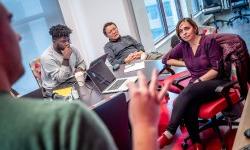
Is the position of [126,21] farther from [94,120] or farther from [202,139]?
[94,120]

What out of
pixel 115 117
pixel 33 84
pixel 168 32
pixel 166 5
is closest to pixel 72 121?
pixel 115 117

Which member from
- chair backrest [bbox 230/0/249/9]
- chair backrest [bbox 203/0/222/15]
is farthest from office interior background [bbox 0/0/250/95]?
chair backrest [bbox 230/0/249/9]

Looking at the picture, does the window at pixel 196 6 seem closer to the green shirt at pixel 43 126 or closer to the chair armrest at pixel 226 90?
the chair armrest at pixel 226 90

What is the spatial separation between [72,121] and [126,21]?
4651 mm

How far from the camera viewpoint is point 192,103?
2.88 m

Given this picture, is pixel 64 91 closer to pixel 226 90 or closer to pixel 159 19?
pixel 226 90

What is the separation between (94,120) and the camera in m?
0.55

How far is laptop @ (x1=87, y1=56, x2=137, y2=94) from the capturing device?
2945 millimetres

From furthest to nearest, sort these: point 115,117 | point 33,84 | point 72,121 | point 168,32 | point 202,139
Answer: point 168,32 < point 33,84 < point 202,139 < point 115,117 < point 72,121

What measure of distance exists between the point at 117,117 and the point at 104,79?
147 centimetres

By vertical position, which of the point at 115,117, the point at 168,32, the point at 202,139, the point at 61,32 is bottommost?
the point at 202,139

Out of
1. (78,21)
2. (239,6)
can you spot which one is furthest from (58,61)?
(239,6)

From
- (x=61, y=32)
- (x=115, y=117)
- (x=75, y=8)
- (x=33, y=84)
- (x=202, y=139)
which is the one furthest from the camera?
(x=75, y=8)

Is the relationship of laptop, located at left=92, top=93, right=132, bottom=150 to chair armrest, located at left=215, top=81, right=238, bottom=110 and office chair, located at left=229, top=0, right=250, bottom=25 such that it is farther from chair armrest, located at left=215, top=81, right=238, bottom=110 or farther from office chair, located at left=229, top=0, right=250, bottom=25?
office chair, located at left=229, top=0, right=250, bottom=25
